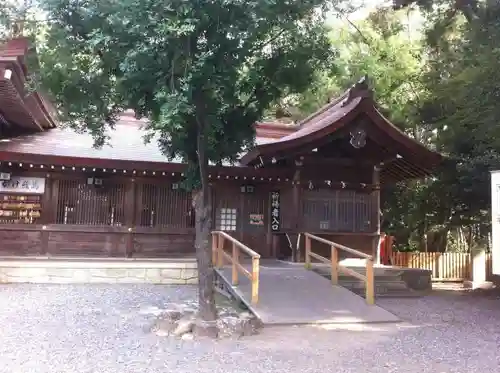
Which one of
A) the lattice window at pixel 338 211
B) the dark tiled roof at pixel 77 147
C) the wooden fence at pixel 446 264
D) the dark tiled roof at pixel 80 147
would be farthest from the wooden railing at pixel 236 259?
the wooden fence at pixel 446 264

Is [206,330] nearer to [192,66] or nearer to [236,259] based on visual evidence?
[236,259]

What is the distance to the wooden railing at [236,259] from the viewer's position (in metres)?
7.45

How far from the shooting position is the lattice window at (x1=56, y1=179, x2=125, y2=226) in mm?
11578

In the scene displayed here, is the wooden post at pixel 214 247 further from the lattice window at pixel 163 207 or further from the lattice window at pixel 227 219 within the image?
the lattice window at pixel 163 207

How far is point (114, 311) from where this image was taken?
753 cm

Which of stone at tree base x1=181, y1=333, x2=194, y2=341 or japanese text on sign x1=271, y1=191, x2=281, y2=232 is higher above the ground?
japanese text on sign x1=271, y1=191, x2=281, y2=232

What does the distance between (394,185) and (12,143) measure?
1180 centimetres

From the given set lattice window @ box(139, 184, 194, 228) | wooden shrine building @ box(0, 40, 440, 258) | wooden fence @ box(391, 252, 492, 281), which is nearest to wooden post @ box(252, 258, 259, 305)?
wooden shrine building @ box(0, 40, 440, 258)

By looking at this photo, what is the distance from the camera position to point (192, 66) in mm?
5863

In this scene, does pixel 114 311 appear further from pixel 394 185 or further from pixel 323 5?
pixel 394 185

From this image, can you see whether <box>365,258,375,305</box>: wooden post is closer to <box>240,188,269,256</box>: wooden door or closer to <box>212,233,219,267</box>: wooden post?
<box>212,233,219,267</box>: wooden post

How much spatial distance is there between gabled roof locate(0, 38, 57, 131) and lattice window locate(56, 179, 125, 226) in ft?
6.02

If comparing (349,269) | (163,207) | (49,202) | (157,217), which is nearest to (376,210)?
(349,269)

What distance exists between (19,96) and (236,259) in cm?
528
